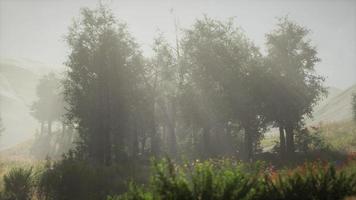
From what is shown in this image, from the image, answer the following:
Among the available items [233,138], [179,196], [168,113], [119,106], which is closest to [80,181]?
[179,196]

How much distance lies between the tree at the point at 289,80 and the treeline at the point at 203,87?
8 centimetres

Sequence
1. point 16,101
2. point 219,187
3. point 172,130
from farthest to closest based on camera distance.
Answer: point 16,101
point 172,130
point 219,187

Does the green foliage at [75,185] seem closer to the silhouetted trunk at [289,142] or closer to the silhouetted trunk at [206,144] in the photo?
the silhouetted trunk at [289,142]

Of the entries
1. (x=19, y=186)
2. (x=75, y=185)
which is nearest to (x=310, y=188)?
(x=75, y=185)

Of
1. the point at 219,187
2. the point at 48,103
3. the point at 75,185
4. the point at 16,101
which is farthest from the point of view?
the point at 16,101

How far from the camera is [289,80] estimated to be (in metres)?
30.5

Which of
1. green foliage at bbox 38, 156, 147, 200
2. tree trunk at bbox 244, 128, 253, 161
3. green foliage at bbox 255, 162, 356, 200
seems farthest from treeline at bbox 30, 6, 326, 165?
green foliage at bbox 255, 162, 356, 200

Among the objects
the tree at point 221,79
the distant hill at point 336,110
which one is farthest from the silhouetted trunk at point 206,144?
the distant hill at point 336,110

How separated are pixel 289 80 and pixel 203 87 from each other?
24.9ft

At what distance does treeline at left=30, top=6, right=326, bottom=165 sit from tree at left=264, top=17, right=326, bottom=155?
0.08 m

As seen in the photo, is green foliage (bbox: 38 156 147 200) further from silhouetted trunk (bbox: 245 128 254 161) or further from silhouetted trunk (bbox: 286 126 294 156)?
silhouetted trunk (bbox: 286 126 294 156)

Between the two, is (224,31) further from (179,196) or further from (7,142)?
(7,142)

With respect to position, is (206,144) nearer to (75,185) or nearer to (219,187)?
(75,185)

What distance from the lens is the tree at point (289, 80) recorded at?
3028 cm
